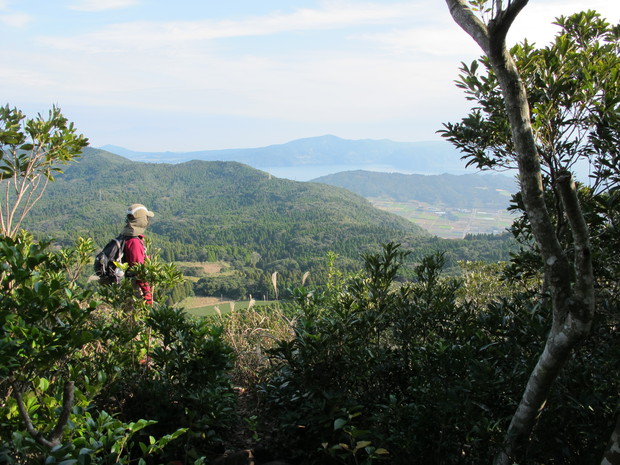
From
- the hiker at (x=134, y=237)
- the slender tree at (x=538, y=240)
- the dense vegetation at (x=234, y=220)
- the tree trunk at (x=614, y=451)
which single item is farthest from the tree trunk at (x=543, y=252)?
the dense vegetation at (x=234, y=220)

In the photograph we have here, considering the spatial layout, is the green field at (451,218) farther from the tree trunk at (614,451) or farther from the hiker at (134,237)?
the tree trunk at (614,451)

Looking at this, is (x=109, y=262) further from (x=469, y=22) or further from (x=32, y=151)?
(x=469, y=22)

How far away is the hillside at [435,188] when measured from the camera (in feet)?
377

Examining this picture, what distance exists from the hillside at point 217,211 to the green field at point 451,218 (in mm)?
8023

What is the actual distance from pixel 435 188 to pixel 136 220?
130425 mm

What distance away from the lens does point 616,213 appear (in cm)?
174

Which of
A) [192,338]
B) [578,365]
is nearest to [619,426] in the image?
[578,365]

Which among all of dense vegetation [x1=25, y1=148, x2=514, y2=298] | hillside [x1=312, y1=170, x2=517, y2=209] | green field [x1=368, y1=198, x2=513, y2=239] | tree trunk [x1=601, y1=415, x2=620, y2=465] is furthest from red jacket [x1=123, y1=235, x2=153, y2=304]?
hillside [x1=312, y1=170, x2=517, y2=209]

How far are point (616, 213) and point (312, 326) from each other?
1.46m

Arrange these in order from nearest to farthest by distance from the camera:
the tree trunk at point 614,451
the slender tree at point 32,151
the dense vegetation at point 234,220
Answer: the tree trunk at point 614,451 → the slender tree at point 32,151 → the dense vegetation at point 234,220

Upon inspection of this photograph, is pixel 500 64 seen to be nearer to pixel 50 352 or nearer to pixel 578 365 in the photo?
pixel 578 365

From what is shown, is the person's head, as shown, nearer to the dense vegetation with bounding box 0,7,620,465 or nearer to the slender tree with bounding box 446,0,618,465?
the dense vegetation with bounding box 0,7,620,465

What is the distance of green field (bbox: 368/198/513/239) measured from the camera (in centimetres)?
7625

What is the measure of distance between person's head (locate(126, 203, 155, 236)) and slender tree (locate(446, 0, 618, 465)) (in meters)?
2.87
